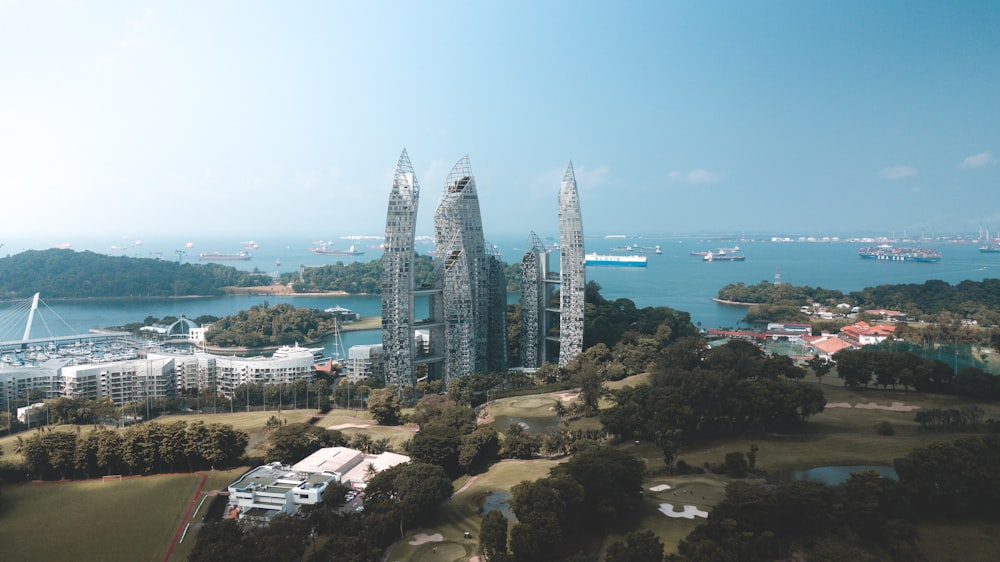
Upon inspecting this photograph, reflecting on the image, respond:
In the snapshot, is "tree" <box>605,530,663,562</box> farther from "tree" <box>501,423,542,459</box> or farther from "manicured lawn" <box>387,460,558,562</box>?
"tree" <box>501,423,542,459</box>

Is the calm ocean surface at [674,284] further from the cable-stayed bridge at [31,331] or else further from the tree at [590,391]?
the tree at [590,391]

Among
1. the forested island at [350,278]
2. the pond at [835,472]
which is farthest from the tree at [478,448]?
the forested island at [350,278]

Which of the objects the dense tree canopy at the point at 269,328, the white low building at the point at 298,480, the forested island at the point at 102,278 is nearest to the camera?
the white low building at the point at 298,480

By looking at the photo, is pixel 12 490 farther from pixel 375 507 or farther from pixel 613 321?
pixel 613 321

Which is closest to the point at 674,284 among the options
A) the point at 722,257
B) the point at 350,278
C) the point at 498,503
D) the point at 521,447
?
the point at 350,278

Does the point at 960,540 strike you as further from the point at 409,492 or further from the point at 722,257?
the point at 722,257

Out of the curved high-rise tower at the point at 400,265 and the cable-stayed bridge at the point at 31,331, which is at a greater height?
the curved high-rise tower at the point at 400,265

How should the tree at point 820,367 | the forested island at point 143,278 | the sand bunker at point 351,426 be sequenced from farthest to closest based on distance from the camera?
the forested island at point 143,278 → the tree at point 820,367 → the sand bunker at point 351,426
